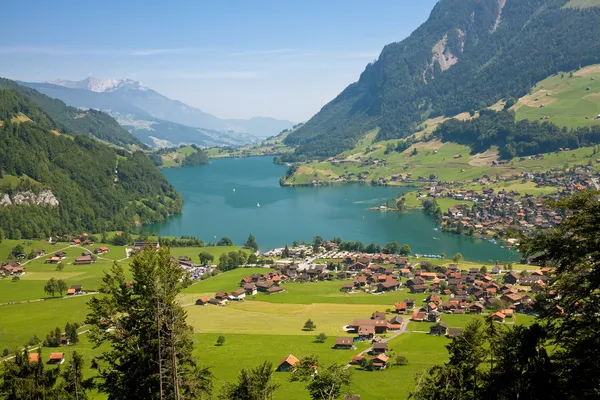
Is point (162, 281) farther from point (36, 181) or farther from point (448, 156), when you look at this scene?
point (448, 156)

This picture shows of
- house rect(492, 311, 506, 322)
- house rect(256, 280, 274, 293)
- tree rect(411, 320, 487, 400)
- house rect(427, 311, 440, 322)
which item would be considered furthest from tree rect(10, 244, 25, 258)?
tree rect(411, 320, 487, 400)

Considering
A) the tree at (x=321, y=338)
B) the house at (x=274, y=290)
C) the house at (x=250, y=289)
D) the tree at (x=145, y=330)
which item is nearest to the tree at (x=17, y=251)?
the house at (x=250, y=289)

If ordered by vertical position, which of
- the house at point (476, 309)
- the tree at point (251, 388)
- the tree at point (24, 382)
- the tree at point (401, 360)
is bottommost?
the house at point (476, 309)

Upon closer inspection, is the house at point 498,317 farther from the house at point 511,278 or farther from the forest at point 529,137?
the forest at point 529,137

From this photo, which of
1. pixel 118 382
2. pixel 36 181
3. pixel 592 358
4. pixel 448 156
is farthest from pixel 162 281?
pixel 448 156

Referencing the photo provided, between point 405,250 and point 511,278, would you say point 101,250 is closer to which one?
point 405,250

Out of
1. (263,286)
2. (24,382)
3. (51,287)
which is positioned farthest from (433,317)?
(51,287)

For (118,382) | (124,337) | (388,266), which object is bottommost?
(388,266)
